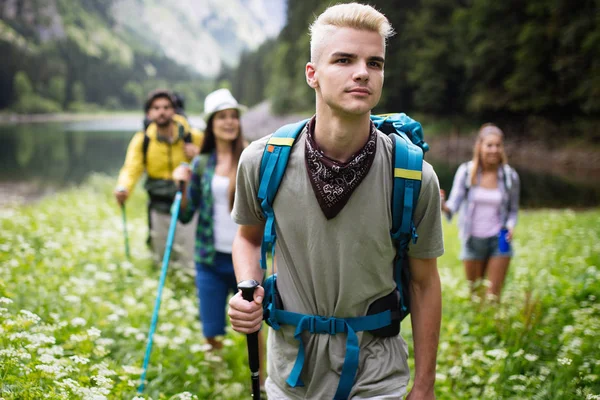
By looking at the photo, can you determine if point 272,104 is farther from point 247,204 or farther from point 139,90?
point 139,90

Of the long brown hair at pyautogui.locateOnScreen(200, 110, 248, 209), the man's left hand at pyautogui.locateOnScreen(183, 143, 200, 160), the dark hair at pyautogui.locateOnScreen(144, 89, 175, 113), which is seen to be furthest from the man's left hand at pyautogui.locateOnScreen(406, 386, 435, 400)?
the dark hair at pyautogui.locateOnScreen(144, 89, 175, 113)

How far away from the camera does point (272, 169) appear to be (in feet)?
7.62

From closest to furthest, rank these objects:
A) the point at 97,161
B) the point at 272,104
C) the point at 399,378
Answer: the point at 399,378
the point at 97,161
the point at 272,104

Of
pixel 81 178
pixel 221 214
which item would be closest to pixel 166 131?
pixel 221 214

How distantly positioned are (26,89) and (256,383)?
396 ft

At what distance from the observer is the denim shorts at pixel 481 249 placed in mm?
6676

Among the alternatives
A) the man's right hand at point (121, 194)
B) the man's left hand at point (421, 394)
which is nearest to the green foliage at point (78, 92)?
the man's right hand at point (121, 194)

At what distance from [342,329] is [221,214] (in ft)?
8.78

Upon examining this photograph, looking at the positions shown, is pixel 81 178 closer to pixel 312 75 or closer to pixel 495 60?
pixel 312 75

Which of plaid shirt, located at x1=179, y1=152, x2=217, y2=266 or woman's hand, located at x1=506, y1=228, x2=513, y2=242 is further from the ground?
plaid shirt, located at x1=179, y1=152, x2=217, y2=266

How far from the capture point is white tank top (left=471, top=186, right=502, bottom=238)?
6.70 meters

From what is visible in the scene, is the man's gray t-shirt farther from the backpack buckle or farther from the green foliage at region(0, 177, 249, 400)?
the green foliage at region(0, 177, 249, 400)

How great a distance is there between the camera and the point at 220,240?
186 inches

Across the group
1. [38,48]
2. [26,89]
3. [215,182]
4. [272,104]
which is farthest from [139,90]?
[215,182]
